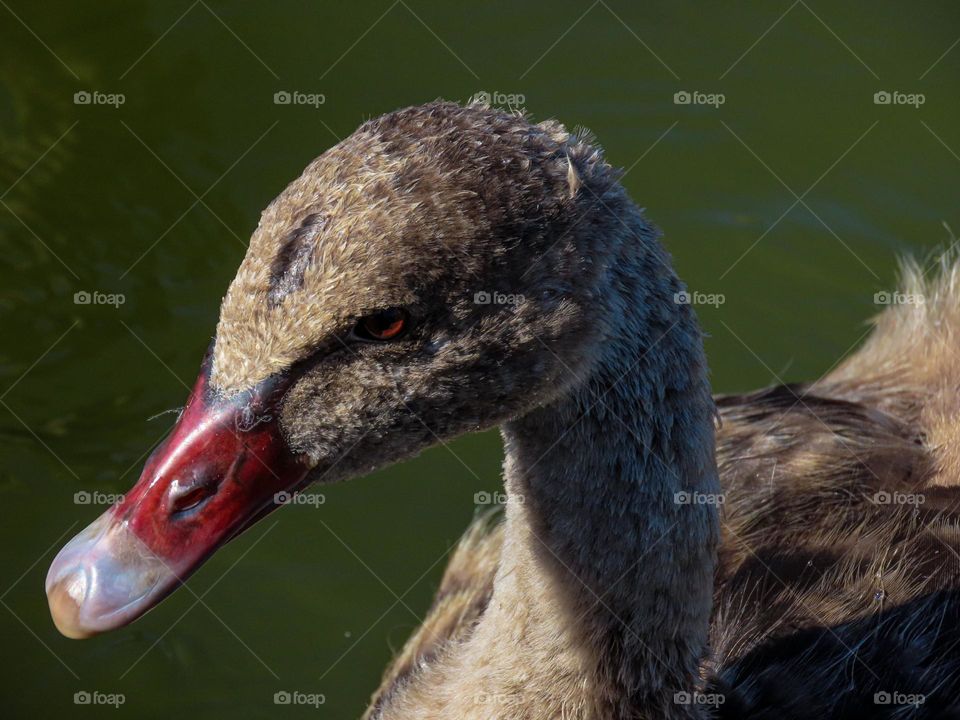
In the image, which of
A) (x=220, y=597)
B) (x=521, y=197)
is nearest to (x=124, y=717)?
(x=220, y=597)

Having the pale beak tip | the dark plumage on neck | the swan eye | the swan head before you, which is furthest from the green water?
the swan eye

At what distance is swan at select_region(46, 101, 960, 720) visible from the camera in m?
2.98

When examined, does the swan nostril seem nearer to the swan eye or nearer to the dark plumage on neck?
the swan eye

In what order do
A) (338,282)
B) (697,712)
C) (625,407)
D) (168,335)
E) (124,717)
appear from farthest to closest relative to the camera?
1. (168,335)
2. (124,717)
3. (697,712)
4. (625,407)
5. (338,282)

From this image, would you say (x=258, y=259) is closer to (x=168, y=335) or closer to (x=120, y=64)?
(x=168, y=335)

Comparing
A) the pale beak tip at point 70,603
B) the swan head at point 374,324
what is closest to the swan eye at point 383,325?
the swan head at point 374,324

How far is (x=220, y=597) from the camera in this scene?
230 inches

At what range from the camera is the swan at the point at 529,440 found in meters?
2.98

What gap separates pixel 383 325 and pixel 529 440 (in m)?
0.65

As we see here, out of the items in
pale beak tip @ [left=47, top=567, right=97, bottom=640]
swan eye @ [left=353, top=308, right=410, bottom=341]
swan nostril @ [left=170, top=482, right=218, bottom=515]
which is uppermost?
swan eye @ [left=353, top=308, right=410, bottom=341]

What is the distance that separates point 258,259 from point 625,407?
109 cm

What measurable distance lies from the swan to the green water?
5.55 feet

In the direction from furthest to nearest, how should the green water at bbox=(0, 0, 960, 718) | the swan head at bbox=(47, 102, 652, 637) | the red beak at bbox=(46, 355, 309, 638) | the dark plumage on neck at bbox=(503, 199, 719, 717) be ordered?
the green water at bbox=(0, 0, 960, 718) < the dark plumage on neck at bbox=(503, 199, 719, 717) < the red beak at bbox=(46, 355, 309, 638) < the swan head at bbox=(47, 102, 652, 637)

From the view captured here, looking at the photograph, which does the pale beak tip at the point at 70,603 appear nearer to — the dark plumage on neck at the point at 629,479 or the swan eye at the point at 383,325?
the swan eye at the point at 383,325
